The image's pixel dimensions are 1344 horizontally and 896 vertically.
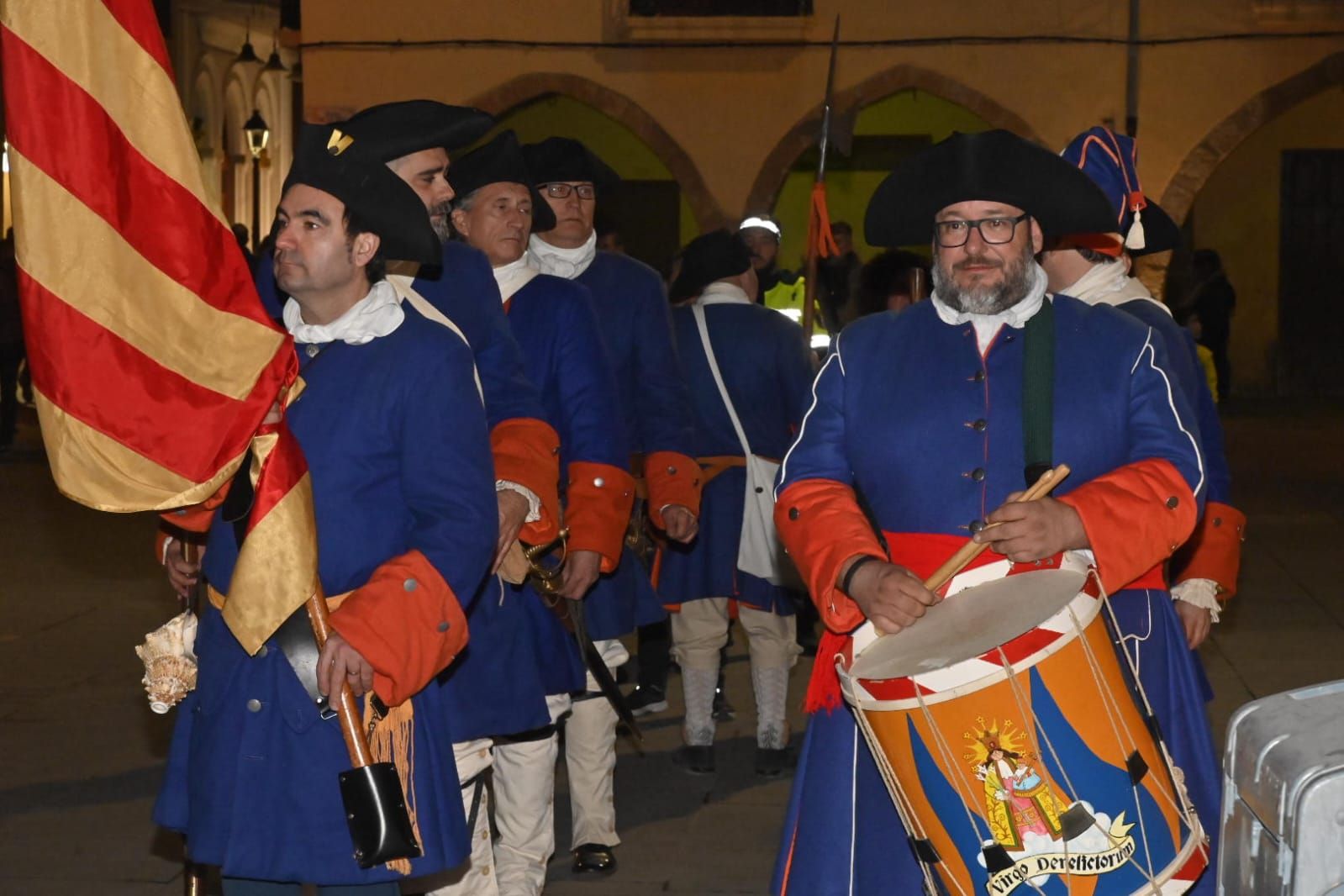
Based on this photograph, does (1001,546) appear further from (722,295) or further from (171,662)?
(722,295)

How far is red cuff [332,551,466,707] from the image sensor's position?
10.8 ft

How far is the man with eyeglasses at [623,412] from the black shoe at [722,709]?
1668mm

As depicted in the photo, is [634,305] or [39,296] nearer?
[39,296]

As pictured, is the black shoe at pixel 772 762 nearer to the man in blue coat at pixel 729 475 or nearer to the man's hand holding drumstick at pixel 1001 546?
the man in blue coat at pixel 729 475

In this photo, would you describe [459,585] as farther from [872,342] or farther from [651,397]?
[651,397]

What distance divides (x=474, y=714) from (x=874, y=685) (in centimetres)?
158

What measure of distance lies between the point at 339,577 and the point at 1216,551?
97.8 inches

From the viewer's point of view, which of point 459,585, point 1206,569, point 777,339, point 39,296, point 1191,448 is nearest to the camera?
point 39,296

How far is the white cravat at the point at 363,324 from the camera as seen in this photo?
353cm

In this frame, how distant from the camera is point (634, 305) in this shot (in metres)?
6.02

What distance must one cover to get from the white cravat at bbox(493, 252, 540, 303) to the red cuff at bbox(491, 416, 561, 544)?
716mm

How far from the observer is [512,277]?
523 centimetres

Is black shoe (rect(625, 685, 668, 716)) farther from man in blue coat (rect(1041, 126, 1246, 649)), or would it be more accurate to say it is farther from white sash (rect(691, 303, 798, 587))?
man in blue coat (rect(1041, 126, 1246, 649))

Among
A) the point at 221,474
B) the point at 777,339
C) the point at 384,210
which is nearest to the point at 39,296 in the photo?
the point at 221,474
